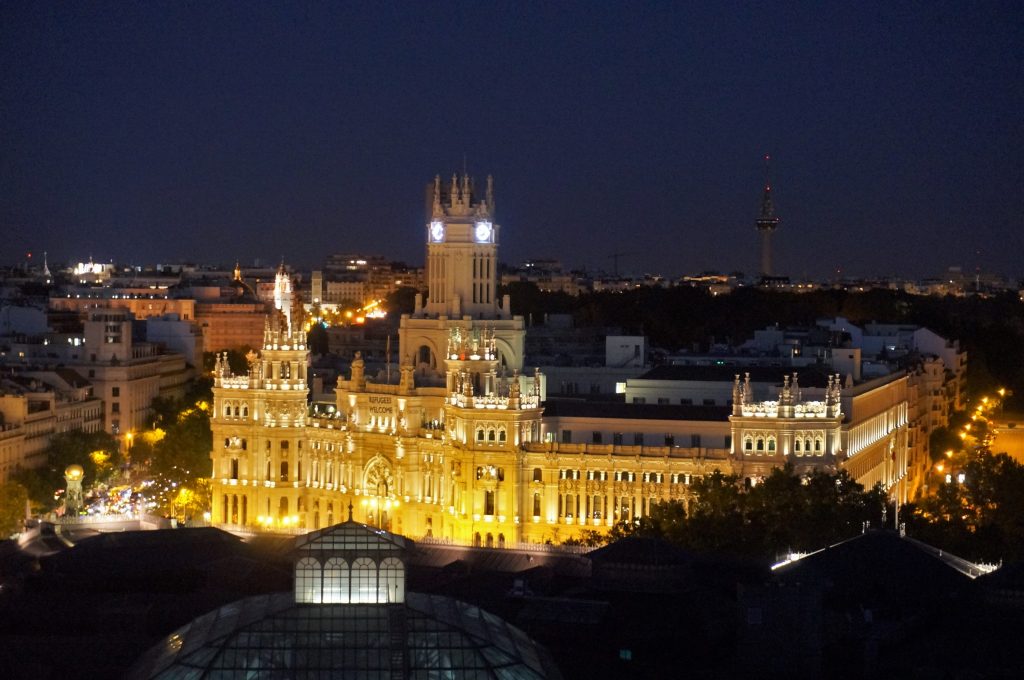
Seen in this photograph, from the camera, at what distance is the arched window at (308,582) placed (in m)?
62.4

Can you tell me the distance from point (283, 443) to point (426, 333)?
35.0 ft

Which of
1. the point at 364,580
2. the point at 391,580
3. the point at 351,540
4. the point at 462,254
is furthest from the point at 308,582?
the point at 462,254

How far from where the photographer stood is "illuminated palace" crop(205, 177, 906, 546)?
10906 centimetres

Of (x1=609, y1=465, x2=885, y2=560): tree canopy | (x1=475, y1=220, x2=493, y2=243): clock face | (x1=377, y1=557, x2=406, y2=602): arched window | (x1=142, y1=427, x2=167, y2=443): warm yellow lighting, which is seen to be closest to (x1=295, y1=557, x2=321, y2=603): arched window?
(x1=377, y1=557, x2=406, y2=602): arched window

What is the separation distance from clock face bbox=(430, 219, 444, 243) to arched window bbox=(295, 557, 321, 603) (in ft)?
206

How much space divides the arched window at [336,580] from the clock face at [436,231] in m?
62.5

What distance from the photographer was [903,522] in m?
98.4

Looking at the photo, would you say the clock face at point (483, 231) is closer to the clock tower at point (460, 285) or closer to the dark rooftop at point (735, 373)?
the clock tower at point (460, 285)

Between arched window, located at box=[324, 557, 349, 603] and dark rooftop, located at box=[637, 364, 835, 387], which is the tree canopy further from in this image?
arched window, located at box=[324, 557, 349, 603]

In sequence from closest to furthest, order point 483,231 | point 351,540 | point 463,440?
point 351,540
point 463,440
point 483,231

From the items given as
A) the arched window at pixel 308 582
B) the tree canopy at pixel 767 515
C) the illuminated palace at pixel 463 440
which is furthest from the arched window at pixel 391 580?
the illuminated palace at pixel 463 440

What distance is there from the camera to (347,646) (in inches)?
2354

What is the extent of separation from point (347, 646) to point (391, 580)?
3553mm

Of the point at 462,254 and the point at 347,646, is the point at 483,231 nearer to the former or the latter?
the point at 462,254
